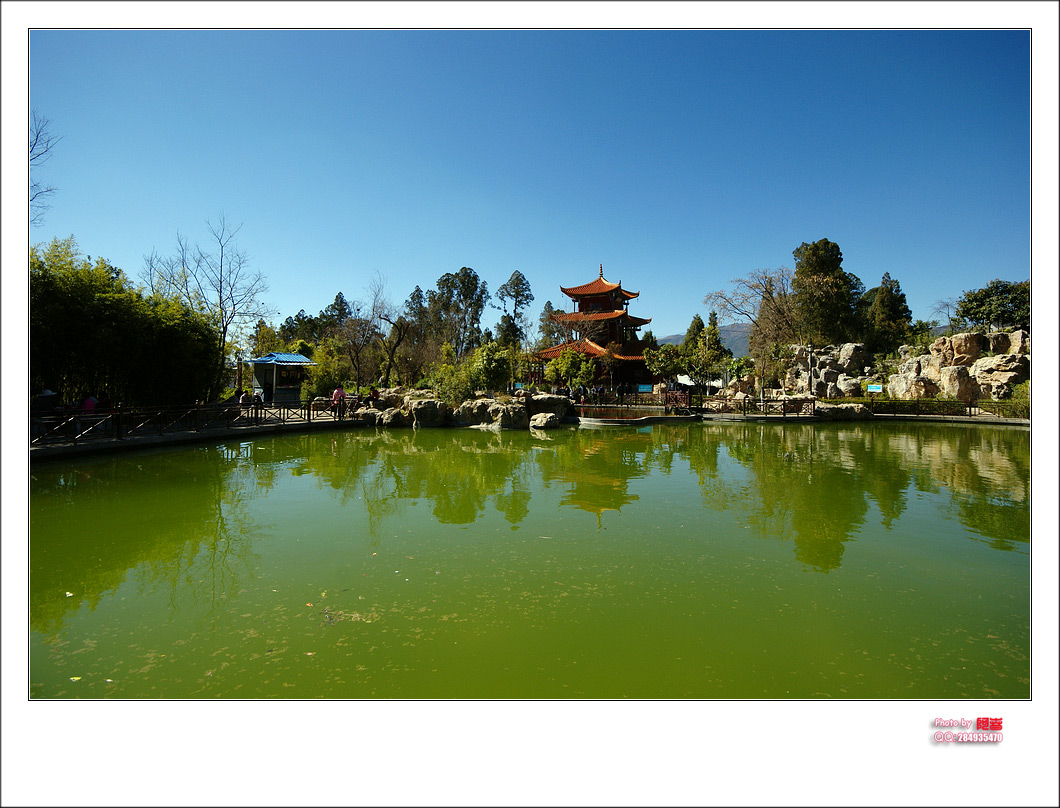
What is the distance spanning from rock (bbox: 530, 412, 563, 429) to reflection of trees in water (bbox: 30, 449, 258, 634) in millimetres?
9985

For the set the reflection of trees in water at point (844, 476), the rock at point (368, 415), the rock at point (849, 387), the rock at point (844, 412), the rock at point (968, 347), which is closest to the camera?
the reflection of trees in water at point (844, 476)

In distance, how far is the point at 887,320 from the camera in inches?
1485

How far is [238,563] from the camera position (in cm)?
477

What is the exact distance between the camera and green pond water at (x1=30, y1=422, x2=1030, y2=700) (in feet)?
9.61

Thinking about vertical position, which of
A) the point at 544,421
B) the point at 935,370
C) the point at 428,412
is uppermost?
the point at 935,370

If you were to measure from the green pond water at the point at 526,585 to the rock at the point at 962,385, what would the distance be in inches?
671

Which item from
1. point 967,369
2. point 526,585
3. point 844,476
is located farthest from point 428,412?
point 967,369

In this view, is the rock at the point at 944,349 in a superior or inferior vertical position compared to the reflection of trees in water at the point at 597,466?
superior

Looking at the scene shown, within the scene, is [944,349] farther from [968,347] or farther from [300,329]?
[300,329]

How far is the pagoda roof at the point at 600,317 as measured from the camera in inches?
1232

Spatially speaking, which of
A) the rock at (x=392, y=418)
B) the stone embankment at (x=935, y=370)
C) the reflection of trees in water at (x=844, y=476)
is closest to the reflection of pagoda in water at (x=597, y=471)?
the reflection of trees in water at (x=844, y=476)

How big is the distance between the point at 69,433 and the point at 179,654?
10395 mm

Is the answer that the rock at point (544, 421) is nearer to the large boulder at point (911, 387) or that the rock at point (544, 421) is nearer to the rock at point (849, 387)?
the large boulder at point (911, 387)

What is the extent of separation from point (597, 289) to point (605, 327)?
3014mm
